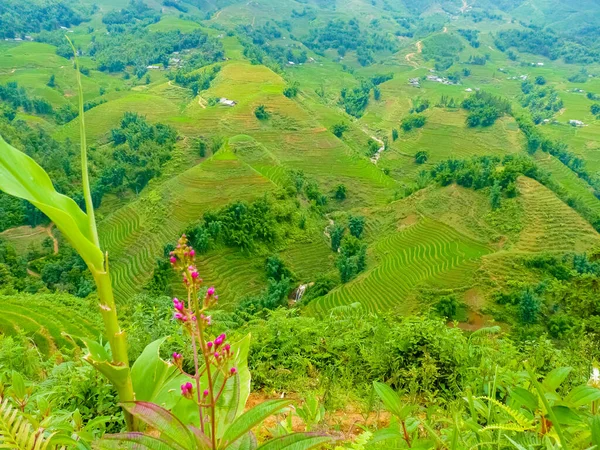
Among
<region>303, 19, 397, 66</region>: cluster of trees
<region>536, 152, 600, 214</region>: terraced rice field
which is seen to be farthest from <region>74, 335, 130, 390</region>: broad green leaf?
<region>303, 19, 397, 66</region>: cluster of trees

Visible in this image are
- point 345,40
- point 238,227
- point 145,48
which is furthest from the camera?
point 345,40

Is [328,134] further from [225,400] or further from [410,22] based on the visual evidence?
[410,22]

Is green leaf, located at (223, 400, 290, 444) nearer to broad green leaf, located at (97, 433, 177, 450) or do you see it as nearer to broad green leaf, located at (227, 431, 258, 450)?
broad green leaf, located at (227, 431, 258, 450)

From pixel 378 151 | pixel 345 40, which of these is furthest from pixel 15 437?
pixel 345 40

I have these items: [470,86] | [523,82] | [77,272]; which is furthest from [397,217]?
[523,82]

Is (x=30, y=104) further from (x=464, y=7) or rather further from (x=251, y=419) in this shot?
(x=464, y=7)
